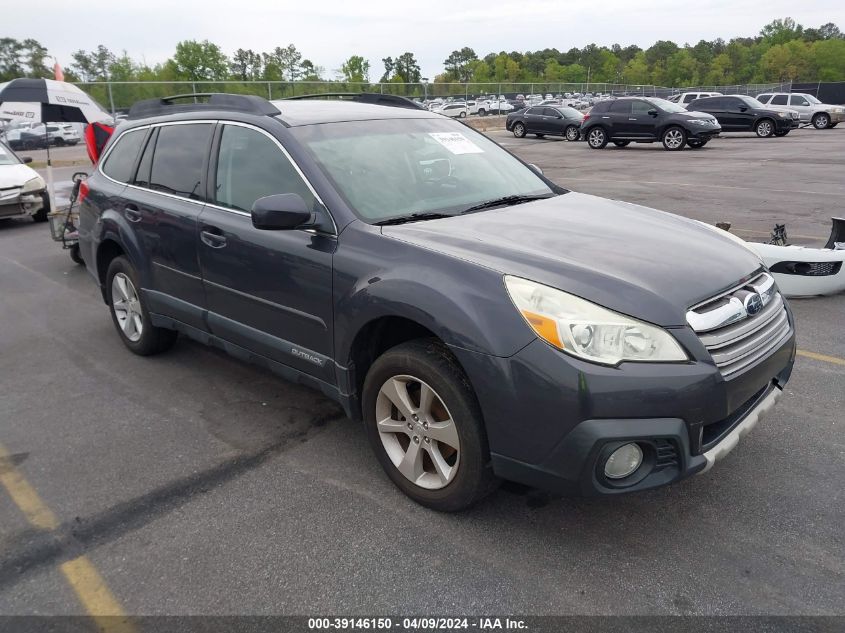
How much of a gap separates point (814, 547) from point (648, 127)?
2204 cm

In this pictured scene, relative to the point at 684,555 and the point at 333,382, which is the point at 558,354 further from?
the point at 333,382

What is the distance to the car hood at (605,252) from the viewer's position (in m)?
2.58

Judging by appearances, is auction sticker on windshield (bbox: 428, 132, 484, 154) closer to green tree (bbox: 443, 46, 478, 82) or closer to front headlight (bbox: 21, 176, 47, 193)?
front headlight (bbox: 21, 176, 47, 193)

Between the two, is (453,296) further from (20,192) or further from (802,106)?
(802,106)

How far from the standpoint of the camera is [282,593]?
2551mm

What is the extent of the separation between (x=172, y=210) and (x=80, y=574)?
7.46 feet

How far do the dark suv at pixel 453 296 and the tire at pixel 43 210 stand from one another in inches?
322

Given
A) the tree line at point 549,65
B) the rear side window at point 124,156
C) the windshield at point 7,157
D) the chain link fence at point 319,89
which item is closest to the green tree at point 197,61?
the tree line at point 549,65

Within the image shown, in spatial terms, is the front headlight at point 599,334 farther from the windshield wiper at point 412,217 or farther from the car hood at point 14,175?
the car hood at point 14,175

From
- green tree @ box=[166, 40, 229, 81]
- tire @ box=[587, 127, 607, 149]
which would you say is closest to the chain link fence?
tire @ box=[587, 127, 607, 149]

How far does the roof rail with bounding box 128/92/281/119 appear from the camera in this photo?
3847mm

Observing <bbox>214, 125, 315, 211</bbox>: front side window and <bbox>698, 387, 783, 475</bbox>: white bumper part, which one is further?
<bbox>214, 125, 315, 211</bbox>: front side window

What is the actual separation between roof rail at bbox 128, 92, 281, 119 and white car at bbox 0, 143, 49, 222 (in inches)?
288

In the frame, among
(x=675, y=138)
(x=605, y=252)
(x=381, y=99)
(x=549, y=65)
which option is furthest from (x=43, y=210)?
(x=549, y=65)
